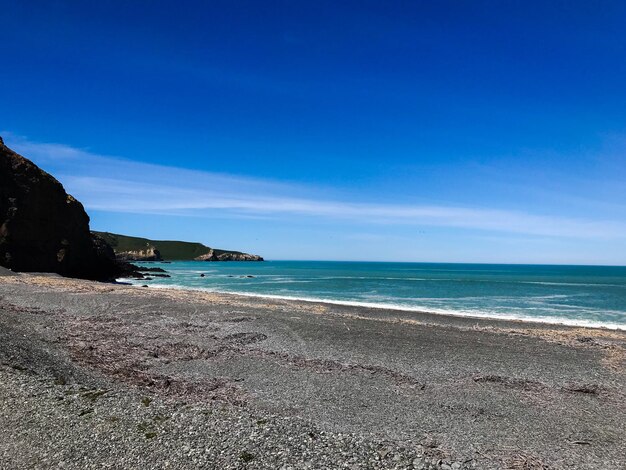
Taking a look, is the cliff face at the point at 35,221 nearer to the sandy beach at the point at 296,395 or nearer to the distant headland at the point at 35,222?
the distant headland at the point at 35,222

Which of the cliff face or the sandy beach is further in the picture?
the cliff face

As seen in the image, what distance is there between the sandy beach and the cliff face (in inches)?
1367

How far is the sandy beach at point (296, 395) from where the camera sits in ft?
27.5

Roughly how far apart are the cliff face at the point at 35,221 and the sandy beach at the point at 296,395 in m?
34.7

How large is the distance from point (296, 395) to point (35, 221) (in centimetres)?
5715

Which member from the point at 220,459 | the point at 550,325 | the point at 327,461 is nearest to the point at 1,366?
the point at 220,459

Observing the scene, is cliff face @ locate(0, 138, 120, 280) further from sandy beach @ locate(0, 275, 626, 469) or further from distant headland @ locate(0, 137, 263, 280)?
sandy beach @ locate(0, 275, 626, 469)

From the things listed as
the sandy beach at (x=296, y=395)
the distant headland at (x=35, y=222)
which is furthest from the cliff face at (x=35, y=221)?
the sandy beach at (x=296, y=395)

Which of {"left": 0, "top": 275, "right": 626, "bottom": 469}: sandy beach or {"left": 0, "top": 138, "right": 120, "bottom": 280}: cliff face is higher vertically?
{"left": 0, "top": 138, "right": 120, "bottom": 280}: cliff face

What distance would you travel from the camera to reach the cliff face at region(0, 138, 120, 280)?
53.8m

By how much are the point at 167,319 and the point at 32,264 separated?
41.5 meters

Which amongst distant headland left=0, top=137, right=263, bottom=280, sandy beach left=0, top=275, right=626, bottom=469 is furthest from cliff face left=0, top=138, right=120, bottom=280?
sandy beach left=0, top=275, right=626, bottom=469

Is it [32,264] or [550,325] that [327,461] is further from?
[32,264]

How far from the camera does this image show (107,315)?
84.1ft
